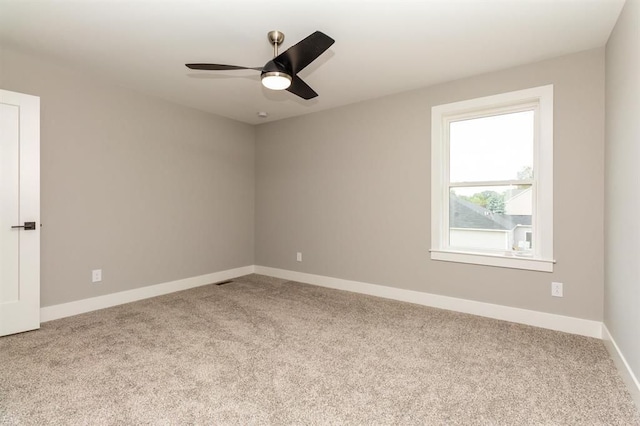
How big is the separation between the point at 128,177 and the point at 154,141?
1.85 feet

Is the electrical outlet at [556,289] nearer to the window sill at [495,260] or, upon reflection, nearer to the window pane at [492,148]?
the window sill at [495,260]

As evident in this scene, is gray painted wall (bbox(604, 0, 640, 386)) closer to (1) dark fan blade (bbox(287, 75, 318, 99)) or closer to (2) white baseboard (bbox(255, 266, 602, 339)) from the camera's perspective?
(2) white baseboard (bbox(255, 266, 602, 339))

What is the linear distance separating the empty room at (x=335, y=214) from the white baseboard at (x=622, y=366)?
23mm

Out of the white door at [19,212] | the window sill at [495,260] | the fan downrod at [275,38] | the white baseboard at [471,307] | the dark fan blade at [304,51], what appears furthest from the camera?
the window sill at [495,260]

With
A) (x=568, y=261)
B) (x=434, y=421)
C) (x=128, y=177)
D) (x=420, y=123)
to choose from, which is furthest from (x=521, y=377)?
(x=128, y=177)

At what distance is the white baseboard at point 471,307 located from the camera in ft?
9.27

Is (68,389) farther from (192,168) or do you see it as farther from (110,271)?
(192,168)

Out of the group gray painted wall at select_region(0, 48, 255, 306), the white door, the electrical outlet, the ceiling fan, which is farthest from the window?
the white door

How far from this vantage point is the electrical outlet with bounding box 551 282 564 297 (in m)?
2.91

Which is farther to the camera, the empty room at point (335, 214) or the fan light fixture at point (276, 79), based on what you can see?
the fan light fixture at point (276, 79)

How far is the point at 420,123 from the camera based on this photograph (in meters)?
3.67

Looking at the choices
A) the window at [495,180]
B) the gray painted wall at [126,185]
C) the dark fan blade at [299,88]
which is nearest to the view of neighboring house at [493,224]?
the window at [495,180]

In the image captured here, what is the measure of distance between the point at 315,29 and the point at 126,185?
277 cm

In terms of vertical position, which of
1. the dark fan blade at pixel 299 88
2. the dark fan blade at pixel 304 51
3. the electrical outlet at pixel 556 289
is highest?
the dark fan blade at pixel 304 51
